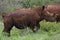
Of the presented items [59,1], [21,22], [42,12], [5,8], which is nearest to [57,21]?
[42,12]

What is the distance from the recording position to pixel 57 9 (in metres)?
12.1

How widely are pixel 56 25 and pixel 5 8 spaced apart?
6.04 m

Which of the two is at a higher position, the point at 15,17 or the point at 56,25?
the point at 15,17

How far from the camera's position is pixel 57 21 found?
1190 cm

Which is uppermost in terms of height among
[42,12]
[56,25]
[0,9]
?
[42,12]

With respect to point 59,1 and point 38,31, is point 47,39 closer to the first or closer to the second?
point 38,31

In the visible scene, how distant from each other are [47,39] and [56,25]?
3330 millimetres

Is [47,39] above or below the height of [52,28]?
above

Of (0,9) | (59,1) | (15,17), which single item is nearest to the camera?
(15,17)

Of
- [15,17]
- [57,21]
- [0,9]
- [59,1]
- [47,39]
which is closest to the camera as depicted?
[47,39]

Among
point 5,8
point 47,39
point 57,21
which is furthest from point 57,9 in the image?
point 5,8

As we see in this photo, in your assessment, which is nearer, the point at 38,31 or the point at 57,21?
the point at 38,31

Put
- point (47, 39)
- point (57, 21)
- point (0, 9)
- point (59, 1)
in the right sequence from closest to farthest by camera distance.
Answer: point (47, 39) < point (57, 21) < point (59, 1) < point (0, 9)

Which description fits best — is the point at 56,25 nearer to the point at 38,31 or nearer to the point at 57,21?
the point at 57,21
